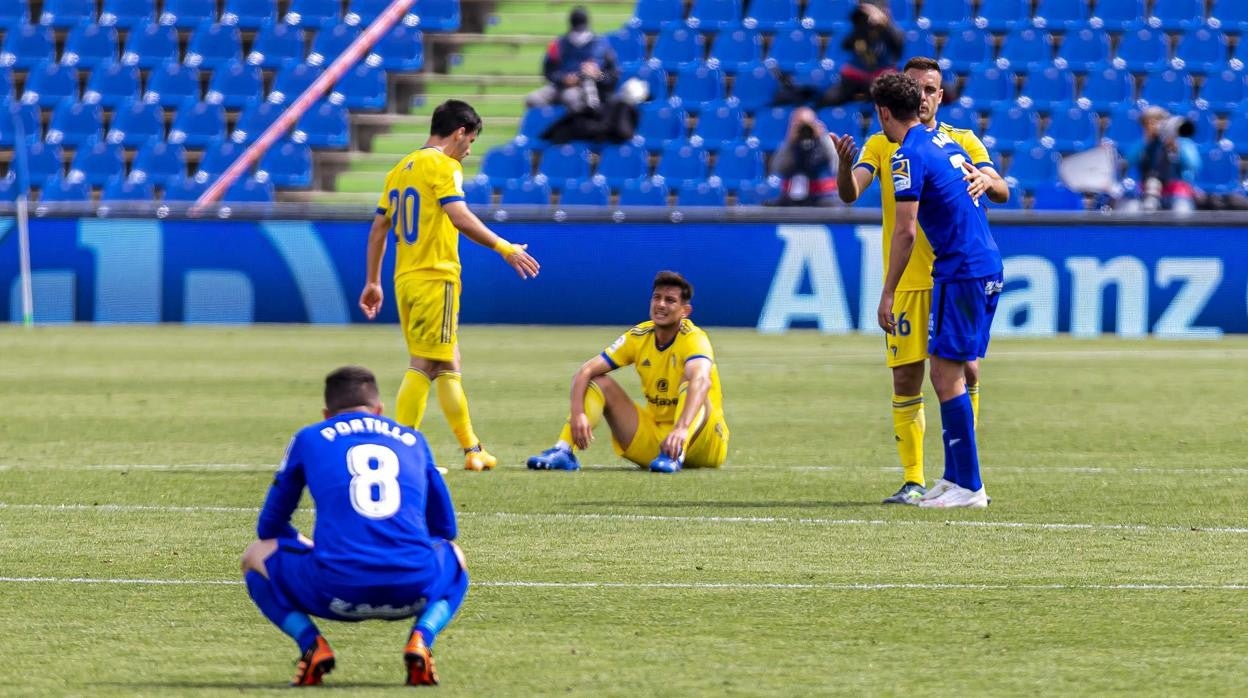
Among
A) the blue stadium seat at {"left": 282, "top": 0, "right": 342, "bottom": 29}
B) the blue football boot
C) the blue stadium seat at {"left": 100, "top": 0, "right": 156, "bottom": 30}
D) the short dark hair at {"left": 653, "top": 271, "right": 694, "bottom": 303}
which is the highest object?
the blue stadium seat at {"left": 282, "top": 0, "right": 342, "bottom": 29}

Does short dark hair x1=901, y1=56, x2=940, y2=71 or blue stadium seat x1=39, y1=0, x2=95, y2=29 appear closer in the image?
short dark hair x1=901, y1=56, x2=940, y2=71

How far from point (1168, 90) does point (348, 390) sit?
832 inches

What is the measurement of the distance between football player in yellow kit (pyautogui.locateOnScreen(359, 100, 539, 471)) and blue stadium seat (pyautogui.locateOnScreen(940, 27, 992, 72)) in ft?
52.4

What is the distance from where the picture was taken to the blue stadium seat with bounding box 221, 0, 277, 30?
2783 cm

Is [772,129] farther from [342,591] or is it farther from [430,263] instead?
[342,591]

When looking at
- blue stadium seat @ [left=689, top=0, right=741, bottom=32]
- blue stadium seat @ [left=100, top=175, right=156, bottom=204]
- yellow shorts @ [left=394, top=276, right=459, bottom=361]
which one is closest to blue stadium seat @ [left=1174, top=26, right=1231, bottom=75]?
blue stadium seat @ [left=689, top=0, right=741, bottom=32]

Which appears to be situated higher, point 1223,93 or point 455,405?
point 1223,93

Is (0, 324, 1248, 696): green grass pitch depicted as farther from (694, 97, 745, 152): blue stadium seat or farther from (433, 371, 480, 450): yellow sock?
(694, 97, 745, 152): blue stadium seat

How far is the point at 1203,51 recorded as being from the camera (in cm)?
2552

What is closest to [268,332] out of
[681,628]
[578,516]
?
[578,516]

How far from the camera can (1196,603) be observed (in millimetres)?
6723

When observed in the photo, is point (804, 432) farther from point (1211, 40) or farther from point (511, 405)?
point (1211, 40)

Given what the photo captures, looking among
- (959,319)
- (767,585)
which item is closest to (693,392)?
(959,319)

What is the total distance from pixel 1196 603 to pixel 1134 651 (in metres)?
0.90
